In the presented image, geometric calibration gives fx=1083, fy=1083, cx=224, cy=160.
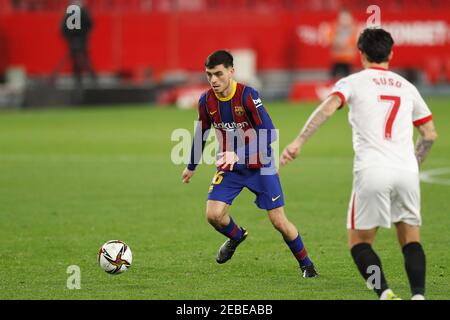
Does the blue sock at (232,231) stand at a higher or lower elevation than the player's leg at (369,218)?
lower

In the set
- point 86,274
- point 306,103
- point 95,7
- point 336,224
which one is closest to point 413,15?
point 306,103

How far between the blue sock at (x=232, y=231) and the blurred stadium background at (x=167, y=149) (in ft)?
0.93

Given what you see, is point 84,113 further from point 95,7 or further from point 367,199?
point 367,199

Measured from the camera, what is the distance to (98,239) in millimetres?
11656

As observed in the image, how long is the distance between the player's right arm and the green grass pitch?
87 cm

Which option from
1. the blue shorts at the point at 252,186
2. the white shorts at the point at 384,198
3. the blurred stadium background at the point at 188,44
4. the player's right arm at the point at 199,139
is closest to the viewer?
the white shorts at the point at 384,198

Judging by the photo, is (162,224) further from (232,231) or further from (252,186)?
(252,186)

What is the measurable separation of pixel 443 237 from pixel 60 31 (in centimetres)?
2292

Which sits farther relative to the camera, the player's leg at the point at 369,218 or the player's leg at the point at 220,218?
the player's leg at the point at 220,218

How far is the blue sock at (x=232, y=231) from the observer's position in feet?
32.9

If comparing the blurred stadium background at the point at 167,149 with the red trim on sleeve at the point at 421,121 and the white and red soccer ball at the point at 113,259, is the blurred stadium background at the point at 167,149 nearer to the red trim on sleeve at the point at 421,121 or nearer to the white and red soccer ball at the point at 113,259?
the white and red soccer ball at the point at 113,259

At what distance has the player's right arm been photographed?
9.83 metres

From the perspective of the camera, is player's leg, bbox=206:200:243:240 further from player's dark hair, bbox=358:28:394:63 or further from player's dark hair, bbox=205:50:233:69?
player's dark hair, bbox=358:28:394:63

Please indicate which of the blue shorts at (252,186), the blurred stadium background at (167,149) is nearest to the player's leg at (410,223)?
the blurred stadium background at (167,149)
